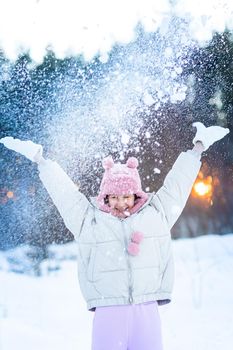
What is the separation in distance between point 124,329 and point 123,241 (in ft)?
1.37

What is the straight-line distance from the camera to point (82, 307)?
5406 millimetres

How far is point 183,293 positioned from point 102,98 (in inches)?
127

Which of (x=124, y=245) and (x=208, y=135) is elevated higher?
(x=208, y=135)

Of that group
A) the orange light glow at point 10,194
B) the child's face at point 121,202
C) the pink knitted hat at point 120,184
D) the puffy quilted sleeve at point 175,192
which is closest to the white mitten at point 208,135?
the puffy quilted sleeve at point 175,192

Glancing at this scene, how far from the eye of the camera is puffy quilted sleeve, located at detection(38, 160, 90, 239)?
8.93ft

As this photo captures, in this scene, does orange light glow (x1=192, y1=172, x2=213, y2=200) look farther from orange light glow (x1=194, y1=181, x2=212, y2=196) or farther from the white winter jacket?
the white winter jacket

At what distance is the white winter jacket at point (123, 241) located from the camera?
2.58 metres

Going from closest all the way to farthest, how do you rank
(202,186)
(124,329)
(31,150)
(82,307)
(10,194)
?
(124,329)
(31,150)
(82,307)
(202,186)
(10,194)

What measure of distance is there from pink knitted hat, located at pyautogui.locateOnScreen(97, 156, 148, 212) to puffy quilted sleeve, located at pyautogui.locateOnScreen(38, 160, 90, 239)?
115 millimetres

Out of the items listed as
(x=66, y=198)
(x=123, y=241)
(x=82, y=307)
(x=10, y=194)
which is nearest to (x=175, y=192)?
(x=123, y=241)

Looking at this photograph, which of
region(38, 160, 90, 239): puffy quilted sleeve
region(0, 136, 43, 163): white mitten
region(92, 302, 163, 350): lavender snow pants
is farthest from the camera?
region(0, 136, 43, 163): white mitten

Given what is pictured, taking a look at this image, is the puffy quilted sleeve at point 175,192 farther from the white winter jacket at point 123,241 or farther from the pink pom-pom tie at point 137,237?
the pink pom-pom tie at point 137,237

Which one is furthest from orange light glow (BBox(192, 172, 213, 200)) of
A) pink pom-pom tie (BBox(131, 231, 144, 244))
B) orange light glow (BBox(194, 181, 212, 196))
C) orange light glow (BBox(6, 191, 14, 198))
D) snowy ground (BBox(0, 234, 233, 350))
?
pink pom-pom tie (BBox(131, 231, 144, 244))

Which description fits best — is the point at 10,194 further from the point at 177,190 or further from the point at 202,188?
the point at 177,190
